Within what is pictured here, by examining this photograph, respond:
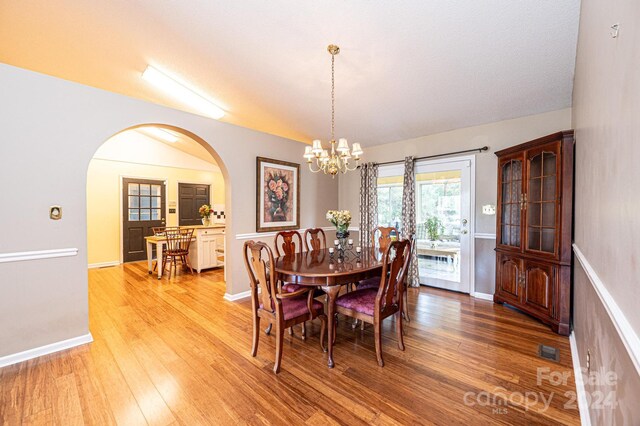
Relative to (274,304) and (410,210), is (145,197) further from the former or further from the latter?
(410,210)

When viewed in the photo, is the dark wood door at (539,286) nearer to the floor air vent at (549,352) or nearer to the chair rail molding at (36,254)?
the floor air vent at (549,352)

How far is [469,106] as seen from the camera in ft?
11.5

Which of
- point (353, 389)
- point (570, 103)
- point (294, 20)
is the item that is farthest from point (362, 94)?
point (353, 389)

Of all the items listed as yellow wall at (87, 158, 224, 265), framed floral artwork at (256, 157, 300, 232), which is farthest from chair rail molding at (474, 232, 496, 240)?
yellow wall at (87, 158, 224, 265)

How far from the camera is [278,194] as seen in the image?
4559mm

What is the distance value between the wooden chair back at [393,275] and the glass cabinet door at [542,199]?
1.71 metres

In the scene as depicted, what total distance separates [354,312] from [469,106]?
3.06 m

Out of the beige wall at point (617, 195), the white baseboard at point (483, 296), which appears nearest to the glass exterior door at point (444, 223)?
the white baseboard at point (483, 296)

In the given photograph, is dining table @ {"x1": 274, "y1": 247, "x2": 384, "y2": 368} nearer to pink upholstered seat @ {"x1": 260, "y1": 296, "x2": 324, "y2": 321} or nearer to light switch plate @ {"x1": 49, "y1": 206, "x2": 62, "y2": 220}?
pink upholstered seat @ {"x1": 260, "y1": 296, "x2": 324, "y2": 321}

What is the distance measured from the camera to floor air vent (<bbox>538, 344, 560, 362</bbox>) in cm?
228

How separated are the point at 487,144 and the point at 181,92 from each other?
4.60 metres

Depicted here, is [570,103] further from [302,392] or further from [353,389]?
[302,392]

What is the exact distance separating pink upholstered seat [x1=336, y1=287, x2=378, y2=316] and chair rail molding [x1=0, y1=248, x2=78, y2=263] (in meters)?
2.69

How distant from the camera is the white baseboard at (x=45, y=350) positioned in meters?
2.28
